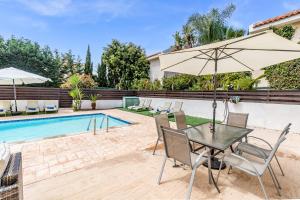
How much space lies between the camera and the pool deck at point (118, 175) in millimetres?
3023

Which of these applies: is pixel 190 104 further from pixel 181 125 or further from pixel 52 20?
pixel 52 20

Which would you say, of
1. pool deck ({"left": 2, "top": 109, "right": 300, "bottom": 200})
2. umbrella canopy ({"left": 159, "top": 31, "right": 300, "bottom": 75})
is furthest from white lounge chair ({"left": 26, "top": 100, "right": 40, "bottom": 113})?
umbrella canopy ({"left": 159, "top": 31, "right": 300, "bottom": 75})

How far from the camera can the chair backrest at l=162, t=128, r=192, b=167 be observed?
2.80 m

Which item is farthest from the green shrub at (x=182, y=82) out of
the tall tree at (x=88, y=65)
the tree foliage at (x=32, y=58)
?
the tree foliage at (x=32, y=58)

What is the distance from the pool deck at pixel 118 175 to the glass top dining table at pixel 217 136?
2.61ft

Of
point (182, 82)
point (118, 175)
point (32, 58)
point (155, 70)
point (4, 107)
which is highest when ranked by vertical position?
point (32, 58)

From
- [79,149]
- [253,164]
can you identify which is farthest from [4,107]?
[253,164]

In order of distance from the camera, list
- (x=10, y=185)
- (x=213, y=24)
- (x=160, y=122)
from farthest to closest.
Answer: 1. (x=213, y=24)
2. (x=160, y=122)
3. (x=10, y=185)

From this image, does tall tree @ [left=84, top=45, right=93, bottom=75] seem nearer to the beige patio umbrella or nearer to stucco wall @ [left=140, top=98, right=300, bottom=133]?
stucco wall @ [left=140, top=98, right=300, bottom=133]

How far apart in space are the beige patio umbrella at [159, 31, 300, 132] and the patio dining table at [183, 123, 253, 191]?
453mm

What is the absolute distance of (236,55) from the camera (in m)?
4.15

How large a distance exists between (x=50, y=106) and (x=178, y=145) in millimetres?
13010

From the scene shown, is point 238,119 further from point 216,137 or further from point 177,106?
point 177,106

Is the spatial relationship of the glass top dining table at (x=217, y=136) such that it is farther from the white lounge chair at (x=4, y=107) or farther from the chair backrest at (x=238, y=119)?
the white lounge chair at (x=4, y=107)
